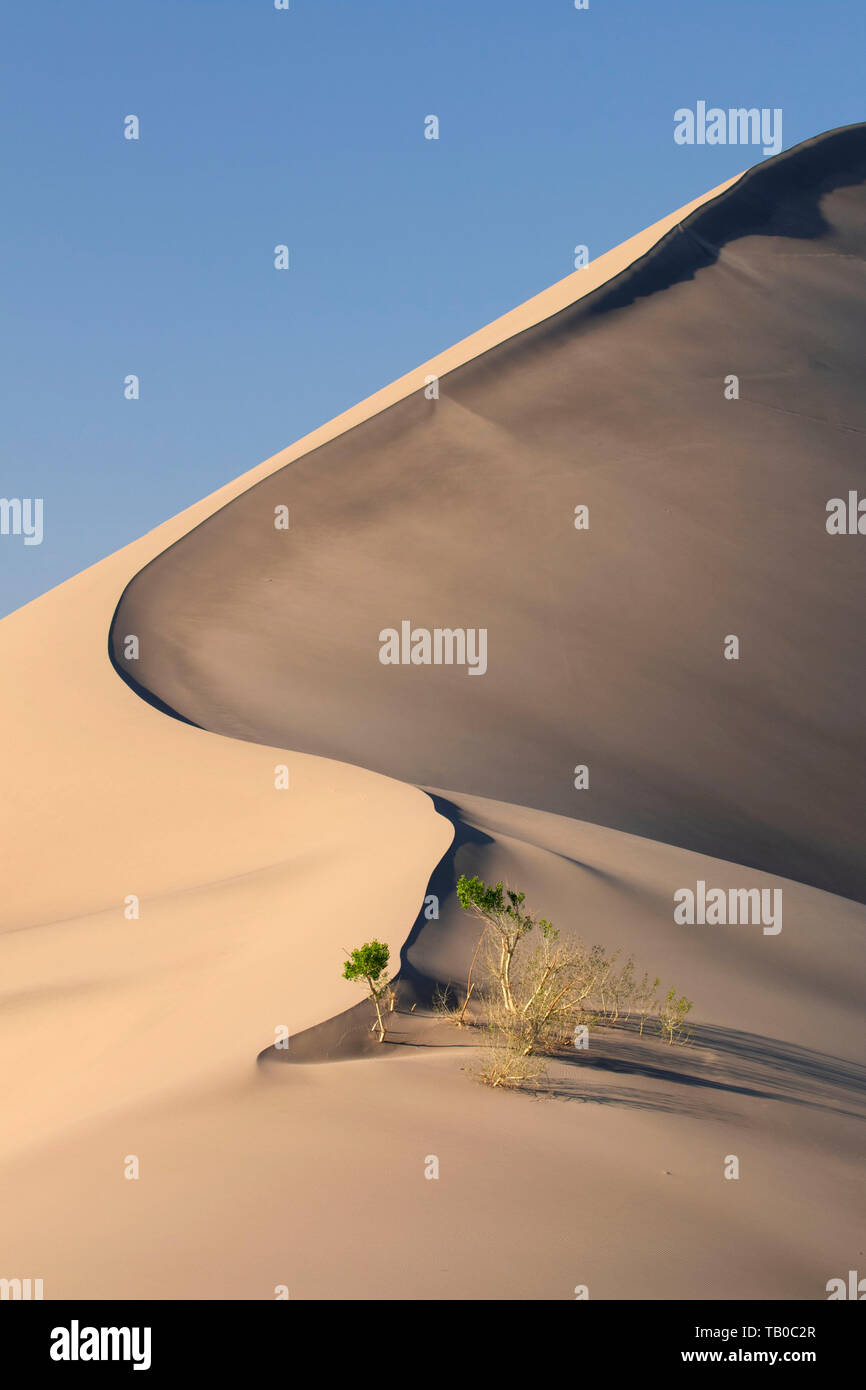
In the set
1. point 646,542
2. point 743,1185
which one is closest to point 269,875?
point 743,1185

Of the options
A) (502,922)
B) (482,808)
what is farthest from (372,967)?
(482,808)

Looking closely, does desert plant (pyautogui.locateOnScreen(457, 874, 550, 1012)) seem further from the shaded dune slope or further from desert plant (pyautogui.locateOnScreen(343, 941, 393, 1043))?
the shaded dune slope

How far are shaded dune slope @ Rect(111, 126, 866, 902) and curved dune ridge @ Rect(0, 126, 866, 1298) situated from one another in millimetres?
64

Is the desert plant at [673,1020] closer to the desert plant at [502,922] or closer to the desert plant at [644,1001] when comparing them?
the desert plant at [644,1001]

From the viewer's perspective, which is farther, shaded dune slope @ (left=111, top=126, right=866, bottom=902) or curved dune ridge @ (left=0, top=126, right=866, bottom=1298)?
shaded dune slope @ (left=111, top=126, right=866, bottom=902)

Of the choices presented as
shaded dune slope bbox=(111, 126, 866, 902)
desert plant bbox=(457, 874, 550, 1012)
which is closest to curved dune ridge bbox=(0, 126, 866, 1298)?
shaded dune slope bbox=(111, 126, 866, 902)

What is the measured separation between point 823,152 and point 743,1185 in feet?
92.1

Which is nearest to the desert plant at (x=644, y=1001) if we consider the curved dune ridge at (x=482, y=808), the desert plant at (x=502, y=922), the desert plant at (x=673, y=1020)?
the desert plant at (x=673, y=1020)

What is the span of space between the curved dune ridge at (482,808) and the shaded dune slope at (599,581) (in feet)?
0.21

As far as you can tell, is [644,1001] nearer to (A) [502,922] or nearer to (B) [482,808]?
(A) [502,922]

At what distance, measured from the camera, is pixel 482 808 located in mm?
9711

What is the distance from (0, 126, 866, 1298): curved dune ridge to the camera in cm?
386

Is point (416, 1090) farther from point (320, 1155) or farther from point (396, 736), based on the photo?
point (396, 736)

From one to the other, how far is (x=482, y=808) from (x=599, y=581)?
7.14 meters
